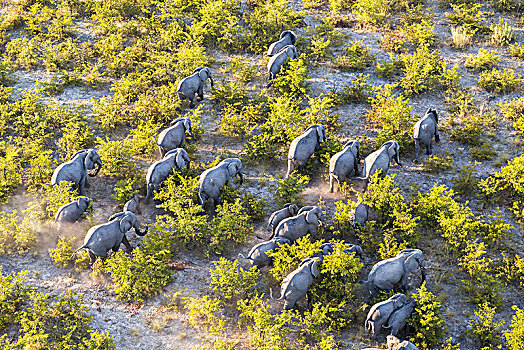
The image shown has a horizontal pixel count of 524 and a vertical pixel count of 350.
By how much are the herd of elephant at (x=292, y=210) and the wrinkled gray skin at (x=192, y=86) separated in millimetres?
37

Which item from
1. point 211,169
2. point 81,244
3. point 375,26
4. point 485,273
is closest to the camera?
point 485,273

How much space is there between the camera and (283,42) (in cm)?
2052

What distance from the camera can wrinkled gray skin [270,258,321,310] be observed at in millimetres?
11594

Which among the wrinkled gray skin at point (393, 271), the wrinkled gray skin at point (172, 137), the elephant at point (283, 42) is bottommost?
the wrinkled gray skin at point (393, 271)

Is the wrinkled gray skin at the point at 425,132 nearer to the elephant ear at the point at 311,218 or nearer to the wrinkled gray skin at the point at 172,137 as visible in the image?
the elephant ear at the point at 311,218

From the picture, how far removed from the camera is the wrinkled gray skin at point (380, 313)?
11.0 metres

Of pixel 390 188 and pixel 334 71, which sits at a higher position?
pixel 334 71

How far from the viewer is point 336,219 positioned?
1367 cm

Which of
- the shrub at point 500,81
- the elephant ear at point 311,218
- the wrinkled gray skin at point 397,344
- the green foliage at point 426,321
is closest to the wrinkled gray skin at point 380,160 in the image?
the elephant ear at point 311,218

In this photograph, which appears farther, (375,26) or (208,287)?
(375,26)

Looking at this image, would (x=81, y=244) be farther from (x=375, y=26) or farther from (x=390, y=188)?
(x=375, y=26)

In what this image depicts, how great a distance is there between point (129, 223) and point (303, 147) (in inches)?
224

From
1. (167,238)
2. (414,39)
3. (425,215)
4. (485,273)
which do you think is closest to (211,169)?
(167,238)

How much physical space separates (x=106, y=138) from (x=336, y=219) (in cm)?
824
